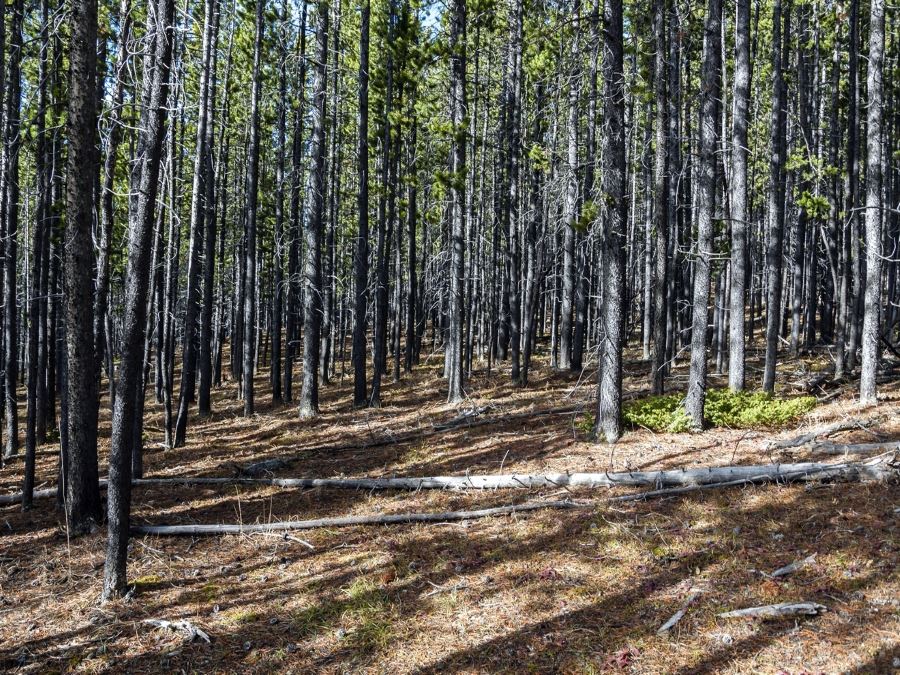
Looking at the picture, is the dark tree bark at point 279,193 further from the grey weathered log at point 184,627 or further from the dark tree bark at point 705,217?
the grey weathered log at point 184,627

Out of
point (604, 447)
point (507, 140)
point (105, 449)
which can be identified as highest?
point (507, 140)

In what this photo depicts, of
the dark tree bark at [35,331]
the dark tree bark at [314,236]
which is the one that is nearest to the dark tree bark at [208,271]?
the dark tree bark at [314,236]

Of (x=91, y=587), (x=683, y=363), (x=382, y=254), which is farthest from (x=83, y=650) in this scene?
(x=683, y=363)

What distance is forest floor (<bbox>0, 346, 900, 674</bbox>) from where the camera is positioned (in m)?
4.74

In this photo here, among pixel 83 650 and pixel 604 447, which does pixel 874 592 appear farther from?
pixel 83 650

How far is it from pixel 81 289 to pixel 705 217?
917 centimetres

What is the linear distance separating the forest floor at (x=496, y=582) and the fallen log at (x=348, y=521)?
0.11m

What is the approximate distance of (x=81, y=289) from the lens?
25.1ft

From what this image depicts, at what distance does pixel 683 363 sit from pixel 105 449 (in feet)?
59.7

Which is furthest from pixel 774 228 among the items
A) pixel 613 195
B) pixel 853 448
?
pixel 853 448

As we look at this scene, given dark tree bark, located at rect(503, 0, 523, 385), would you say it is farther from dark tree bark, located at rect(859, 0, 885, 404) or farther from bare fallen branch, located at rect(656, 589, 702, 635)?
bare fallen branch, located at rect(656, 589, 702, 635)

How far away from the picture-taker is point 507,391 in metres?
16.9

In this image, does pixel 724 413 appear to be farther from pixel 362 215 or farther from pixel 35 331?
pixel 35 331

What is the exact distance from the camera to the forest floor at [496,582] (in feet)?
15.6
